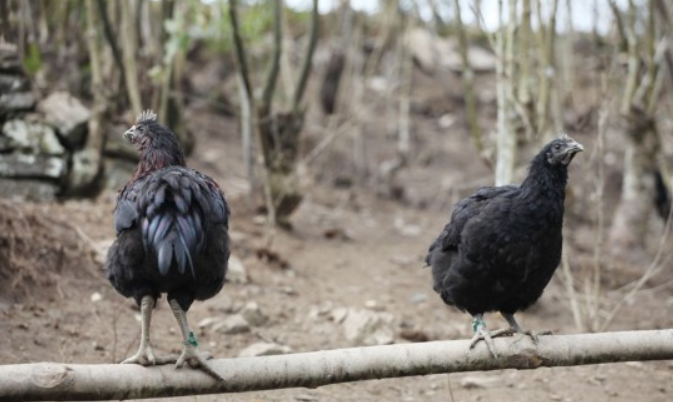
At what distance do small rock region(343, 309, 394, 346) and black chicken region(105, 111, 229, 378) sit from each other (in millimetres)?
2971

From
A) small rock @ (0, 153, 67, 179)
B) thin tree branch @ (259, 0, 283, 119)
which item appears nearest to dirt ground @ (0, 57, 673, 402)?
small rock @ (0, 153, 67, 179)

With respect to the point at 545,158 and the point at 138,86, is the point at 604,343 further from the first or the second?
the point at 138,86

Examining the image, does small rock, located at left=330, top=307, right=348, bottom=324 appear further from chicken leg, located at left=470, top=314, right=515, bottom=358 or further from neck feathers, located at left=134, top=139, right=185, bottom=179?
neck feathers, located at left=134, top=139, right=185, bottom=179

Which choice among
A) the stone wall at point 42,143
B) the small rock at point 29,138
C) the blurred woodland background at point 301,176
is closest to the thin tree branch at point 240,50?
the blurred woodland background at point 301,176

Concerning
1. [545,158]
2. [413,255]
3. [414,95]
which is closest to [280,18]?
[413,255]

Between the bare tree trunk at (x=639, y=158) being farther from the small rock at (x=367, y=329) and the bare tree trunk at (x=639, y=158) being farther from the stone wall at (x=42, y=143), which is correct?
the stone wall at (x=42, y=143)

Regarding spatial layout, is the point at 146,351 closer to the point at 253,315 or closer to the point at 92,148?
the point at 253,315

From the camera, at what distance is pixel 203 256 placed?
13.4 ft

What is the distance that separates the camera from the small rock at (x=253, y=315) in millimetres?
7156

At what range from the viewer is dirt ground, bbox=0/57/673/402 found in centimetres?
619

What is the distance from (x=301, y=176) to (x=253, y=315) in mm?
3225

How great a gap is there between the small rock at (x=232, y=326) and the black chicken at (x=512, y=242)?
2.44 m

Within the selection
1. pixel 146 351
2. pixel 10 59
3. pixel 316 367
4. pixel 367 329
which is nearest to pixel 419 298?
pixel 367 329

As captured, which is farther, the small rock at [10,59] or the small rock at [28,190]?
the small rock at [10,59]
